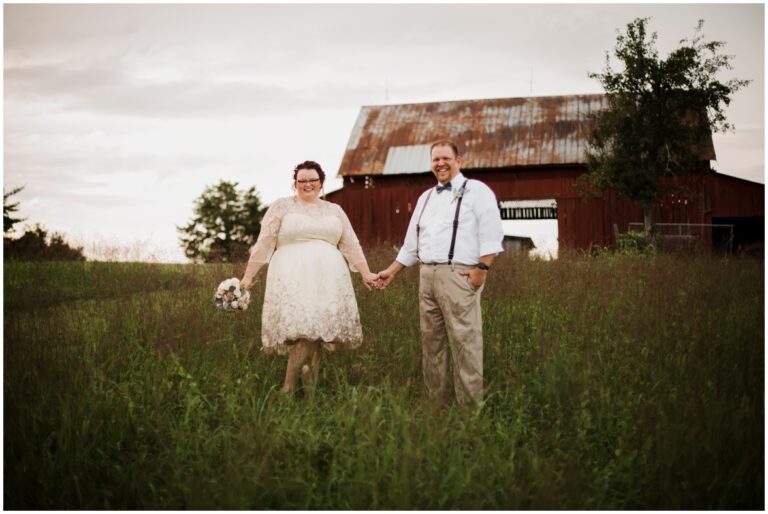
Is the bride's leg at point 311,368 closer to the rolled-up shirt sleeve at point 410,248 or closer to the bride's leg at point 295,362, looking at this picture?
the bride's leg at point 295,362

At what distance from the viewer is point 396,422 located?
11.1ft

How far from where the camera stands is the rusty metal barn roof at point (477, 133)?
19906 millimetres

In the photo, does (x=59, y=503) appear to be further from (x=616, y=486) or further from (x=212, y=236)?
(x=212, y=236)

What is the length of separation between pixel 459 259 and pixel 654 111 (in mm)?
15285

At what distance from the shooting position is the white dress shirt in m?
4.04

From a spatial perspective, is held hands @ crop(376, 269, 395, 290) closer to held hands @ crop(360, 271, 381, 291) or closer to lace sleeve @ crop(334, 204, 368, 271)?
held hands @ crop(360, 271, 381, 291)

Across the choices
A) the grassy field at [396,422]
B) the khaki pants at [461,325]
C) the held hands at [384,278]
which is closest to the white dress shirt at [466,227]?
the khaki pants at [461,325]

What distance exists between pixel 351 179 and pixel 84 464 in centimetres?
1860

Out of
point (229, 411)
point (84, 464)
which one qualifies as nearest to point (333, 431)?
point (229, 411)

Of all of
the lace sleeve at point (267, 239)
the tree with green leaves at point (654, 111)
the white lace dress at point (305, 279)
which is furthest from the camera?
the tree with green leaves at point (654, 111)

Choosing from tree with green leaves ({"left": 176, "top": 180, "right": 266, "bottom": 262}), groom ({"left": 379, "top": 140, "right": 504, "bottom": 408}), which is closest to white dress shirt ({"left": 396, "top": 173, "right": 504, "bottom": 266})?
groom ({"left": 379, "top": 140, "right": 504, "bottom": 408})

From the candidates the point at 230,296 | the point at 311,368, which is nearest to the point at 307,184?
the point at 230,296

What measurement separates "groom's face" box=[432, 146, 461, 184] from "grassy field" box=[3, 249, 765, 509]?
1.55 m

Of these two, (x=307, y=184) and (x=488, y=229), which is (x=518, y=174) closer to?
(x=307, y=184)
